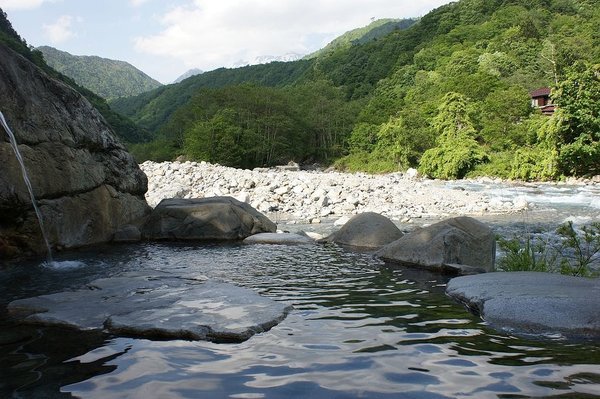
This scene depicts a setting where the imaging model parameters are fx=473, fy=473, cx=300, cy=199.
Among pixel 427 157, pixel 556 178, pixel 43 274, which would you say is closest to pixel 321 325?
pixel 43 274

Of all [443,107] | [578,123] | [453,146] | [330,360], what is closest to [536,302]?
[330,360]

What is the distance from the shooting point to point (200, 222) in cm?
1227

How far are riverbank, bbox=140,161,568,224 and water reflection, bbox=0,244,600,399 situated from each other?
12830 millimetres

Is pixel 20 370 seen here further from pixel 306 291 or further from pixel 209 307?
pixel 306 291

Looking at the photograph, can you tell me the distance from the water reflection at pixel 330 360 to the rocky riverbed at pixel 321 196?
12736 millimetres

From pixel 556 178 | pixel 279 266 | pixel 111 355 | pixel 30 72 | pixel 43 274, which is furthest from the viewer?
pixel 556 178

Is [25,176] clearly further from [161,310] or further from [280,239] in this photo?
[161,310]

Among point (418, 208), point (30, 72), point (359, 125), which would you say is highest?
point (359, 125)

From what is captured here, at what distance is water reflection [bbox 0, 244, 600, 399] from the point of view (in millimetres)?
3246

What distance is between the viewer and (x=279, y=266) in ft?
27.8

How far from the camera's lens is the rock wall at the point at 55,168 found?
29.8 ft

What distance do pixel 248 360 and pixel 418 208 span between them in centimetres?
1800

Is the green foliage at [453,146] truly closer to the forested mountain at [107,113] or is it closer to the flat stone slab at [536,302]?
the flat stone slab at [536,302]

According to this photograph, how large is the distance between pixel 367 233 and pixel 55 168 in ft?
22.9
